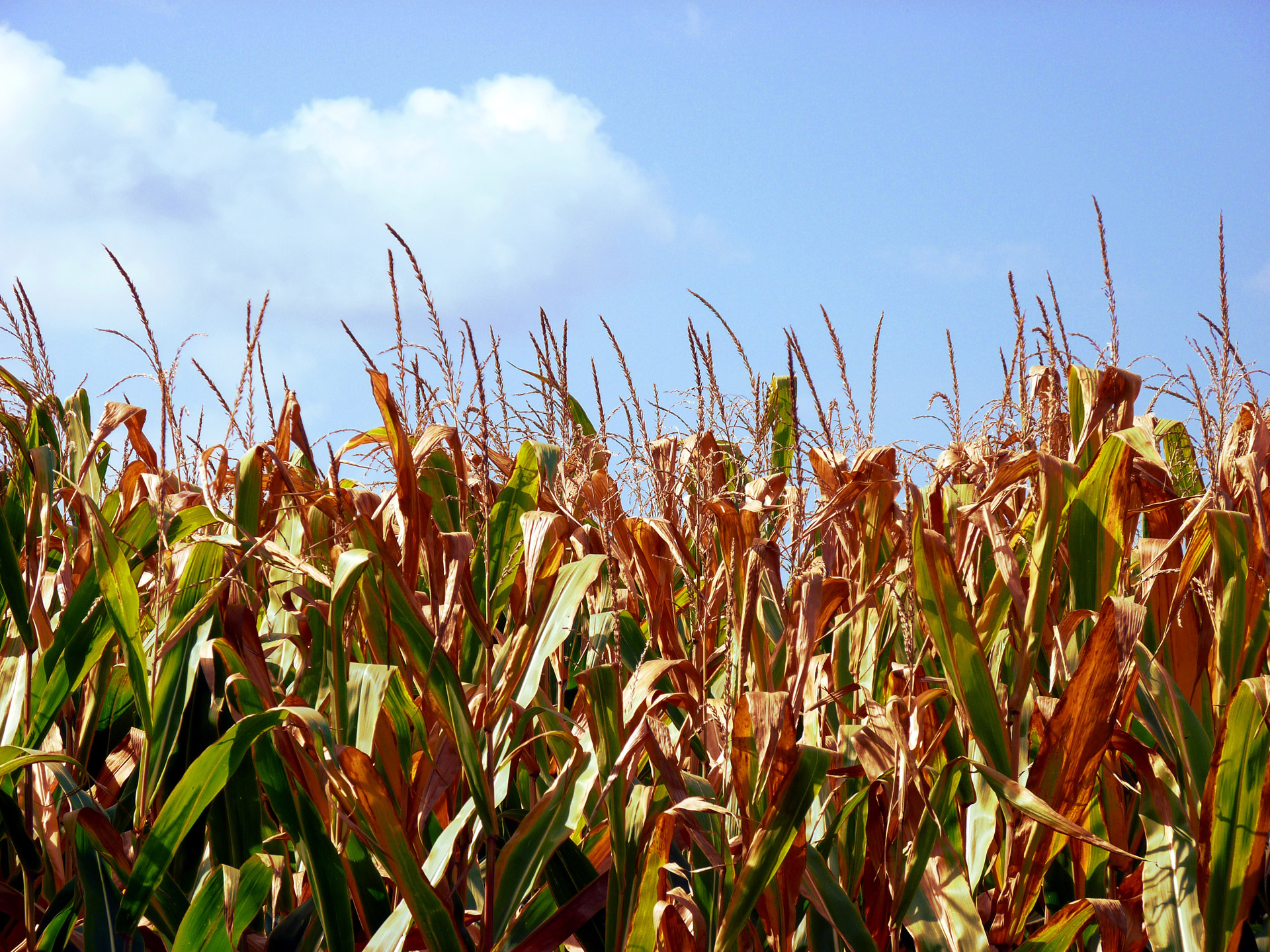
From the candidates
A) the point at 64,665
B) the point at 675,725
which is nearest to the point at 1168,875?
the point at 675,725

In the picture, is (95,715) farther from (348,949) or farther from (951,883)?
(951,883)

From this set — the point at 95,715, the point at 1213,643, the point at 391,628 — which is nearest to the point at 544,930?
the point at 391,628

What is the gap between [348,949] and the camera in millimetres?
1223

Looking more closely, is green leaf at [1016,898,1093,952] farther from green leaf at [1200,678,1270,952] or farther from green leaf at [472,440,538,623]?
green leaf at [472,440,538,623]

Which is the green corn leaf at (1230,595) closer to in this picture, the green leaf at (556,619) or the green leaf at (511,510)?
Answer: the green leaf at (556,619)

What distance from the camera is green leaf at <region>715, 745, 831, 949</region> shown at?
1.09 metres

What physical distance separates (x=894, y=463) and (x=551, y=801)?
3.51 ft

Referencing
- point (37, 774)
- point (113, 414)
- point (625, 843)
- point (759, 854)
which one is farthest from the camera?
point (113, 414)

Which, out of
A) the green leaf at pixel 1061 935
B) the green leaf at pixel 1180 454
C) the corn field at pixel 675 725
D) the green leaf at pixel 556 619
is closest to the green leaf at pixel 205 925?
the corn field at pixel 675 725

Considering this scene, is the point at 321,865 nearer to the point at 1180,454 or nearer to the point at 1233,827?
the point at 1233,827

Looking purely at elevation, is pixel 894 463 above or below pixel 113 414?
below

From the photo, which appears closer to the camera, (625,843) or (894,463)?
(625,843)

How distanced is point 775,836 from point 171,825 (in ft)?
2.67

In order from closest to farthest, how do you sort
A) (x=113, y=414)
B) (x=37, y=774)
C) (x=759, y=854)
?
1. (x=759, y=854)
2. (x=37, y=774)
3. (x=113, y=414)
